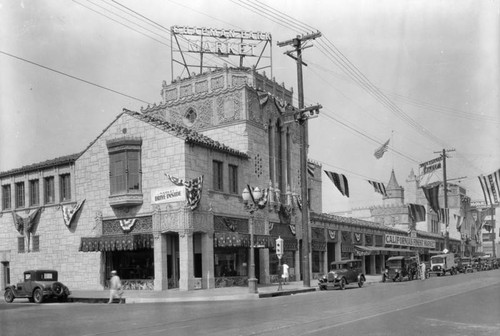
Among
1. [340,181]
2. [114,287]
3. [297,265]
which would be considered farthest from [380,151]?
[114,287]

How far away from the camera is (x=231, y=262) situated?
34250 mm

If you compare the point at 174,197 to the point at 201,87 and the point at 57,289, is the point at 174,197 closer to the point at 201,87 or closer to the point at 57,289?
the point at 57,289

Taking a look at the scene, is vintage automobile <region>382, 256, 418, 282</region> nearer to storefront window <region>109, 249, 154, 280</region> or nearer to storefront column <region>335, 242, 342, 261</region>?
storefront column <region>335, 242, 342, 261</region>

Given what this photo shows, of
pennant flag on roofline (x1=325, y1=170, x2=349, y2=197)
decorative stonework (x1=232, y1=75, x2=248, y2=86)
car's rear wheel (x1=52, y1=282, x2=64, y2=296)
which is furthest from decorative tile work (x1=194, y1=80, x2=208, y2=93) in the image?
car's rear wheel (x1=52, y1=282, x2=64, y2=296)

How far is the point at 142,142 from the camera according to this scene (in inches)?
1286

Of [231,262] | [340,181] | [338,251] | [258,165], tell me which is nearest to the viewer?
[231,262]

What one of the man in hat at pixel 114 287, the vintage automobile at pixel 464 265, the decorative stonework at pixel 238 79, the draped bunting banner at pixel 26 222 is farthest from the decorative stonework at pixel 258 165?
the vintage automobile at pixel 464 265

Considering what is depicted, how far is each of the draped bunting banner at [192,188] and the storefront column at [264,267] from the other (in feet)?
25.7

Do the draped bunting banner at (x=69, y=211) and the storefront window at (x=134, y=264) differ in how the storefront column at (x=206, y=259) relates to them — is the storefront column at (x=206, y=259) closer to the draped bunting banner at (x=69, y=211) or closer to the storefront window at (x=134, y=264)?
the storefront window at (x=134, y=264)

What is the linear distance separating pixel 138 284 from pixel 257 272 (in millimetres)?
7863

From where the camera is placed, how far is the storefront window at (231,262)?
108 ft

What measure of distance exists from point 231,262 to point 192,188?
631 centimetres

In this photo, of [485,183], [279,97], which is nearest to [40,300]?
[279,97]

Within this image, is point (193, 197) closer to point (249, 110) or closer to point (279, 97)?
point (249, 110)
